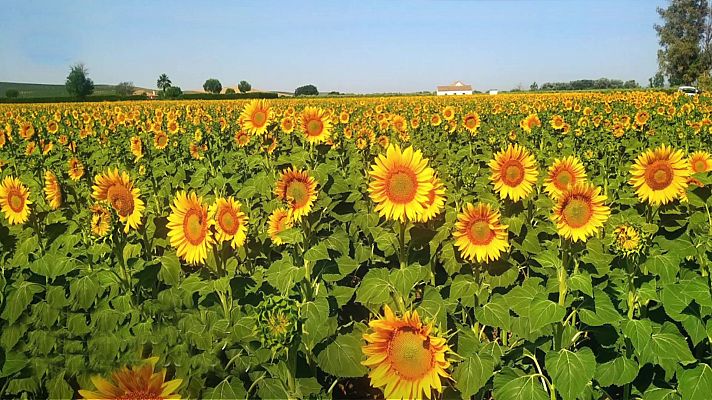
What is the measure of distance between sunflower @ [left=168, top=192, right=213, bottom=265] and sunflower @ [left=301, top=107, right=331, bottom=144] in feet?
5.28

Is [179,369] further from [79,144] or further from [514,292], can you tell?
[79,144]

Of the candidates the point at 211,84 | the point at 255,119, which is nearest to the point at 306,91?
the point at 211,84

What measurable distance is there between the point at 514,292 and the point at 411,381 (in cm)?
106

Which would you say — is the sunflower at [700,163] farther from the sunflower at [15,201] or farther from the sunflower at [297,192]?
the sunflower at [15,201]

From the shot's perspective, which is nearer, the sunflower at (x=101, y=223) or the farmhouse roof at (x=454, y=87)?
the sunflower at (x=101, y=223)

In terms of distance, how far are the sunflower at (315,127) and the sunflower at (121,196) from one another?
1.61 meters

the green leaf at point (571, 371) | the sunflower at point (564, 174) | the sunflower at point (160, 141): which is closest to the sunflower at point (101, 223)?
the green leaf at point (571, 371)

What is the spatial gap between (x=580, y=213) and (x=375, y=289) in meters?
1.33

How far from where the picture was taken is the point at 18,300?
9.38ft

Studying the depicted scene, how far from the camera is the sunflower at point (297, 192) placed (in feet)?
9.78

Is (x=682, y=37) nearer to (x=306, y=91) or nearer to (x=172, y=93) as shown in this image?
(x=306, y=91)

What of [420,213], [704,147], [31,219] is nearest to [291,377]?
[420,213]

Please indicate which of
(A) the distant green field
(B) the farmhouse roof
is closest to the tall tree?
(B) the farmhouse roof

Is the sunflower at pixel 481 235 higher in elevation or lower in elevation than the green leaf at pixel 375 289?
higher
